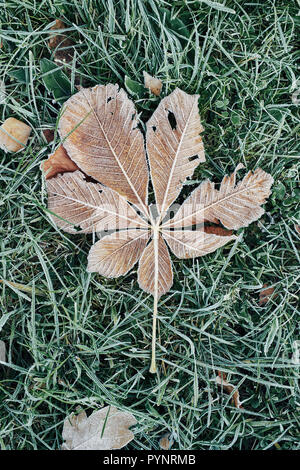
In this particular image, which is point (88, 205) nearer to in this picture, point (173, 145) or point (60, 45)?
point (173, 145)

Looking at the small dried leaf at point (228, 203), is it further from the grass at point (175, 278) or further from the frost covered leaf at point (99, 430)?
the frost covered leaf at point (99, 430)

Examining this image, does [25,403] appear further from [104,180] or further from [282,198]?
[282,198]

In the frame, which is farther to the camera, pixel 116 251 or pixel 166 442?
pixel 166 442

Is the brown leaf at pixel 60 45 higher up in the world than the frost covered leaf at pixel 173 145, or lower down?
higher up

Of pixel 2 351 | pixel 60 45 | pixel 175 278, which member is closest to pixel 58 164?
pixel 60 45

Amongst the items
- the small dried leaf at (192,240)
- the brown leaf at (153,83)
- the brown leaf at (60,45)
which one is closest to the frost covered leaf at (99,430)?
the small dried leaf at (192,240)

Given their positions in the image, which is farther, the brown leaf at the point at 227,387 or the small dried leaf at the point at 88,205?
the brown leaf at the point at 227,387
